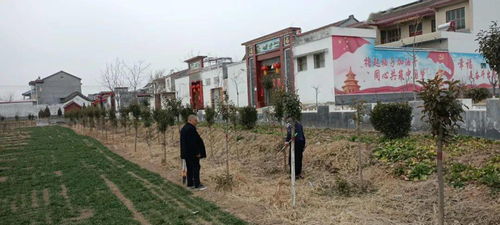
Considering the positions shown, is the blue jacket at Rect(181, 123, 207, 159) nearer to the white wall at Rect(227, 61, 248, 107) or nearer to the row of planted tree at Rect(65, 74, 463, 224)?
the row of planted tree at Rect(65, 74, 463, 224)

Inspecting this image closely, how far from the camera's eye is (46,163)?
13461 millimetres

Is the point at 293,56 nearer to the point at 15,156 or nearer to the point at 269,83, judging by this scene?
the point at 269,83

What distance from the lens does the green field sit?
21.2ft

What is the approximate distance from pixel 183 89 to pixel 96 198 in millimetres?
33486

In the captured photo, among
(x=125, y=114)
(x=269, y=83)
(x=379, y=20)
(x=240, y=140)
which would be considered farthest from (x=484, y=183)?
(x=379, y=20)

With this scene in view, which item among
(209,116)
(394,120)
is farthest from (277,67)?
(394,120)

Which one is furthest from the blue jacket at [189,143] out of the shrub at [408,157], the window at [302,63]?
the window at [302,63]

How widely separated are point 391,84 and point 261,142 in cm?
1168

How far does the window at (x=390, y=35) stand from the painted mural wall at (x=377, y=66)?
6.19m

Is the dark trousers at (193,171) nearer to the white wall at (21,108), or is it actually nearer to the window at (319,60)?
the window at (319,60)

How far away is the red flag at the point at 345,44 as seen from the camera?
2069 cm

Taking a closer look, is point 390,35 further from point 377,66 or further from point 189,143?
point 189,143

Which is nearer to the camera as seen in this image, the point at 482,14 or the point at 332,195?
the point at 332,195

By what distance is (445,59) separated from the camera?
2483 centimetres
